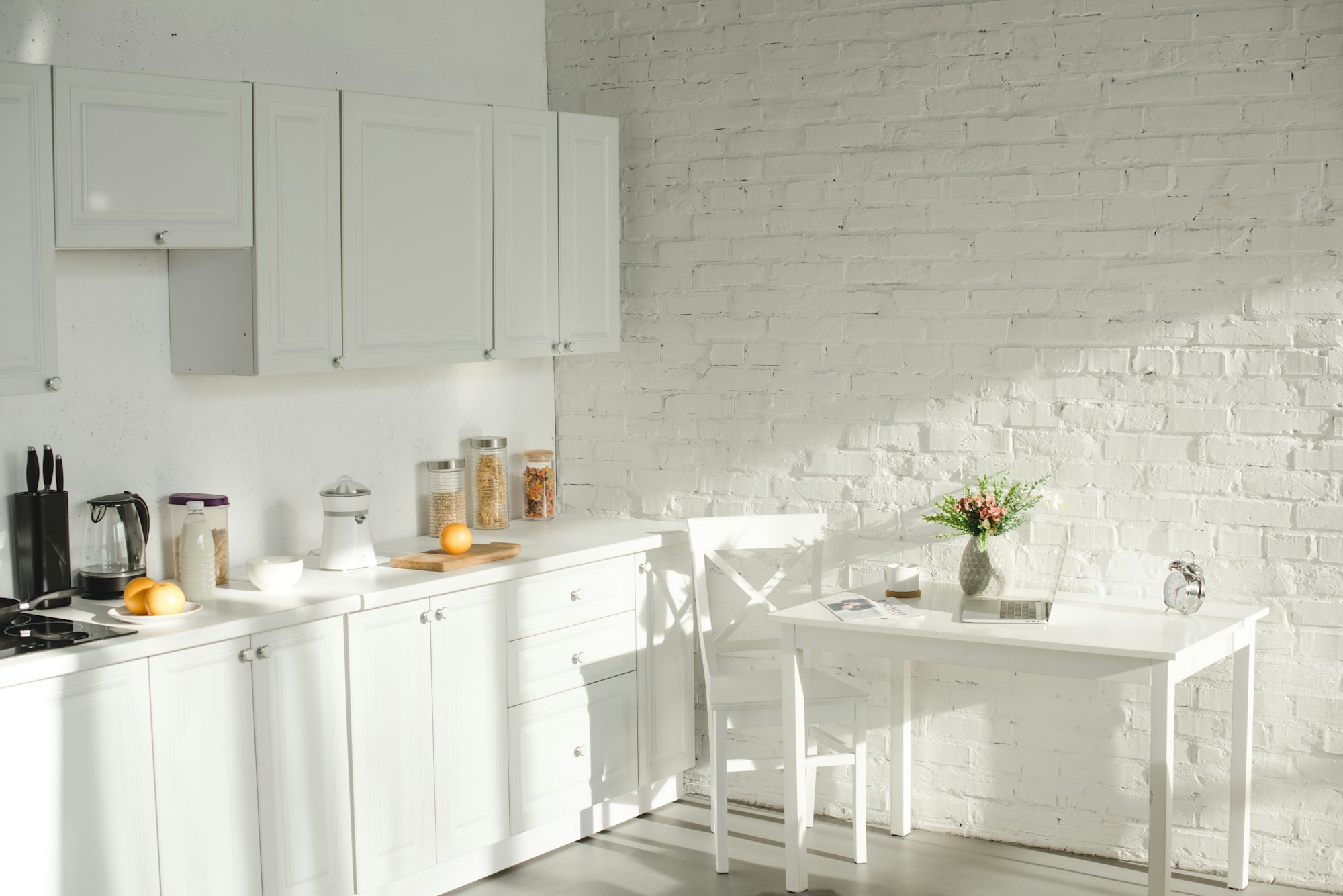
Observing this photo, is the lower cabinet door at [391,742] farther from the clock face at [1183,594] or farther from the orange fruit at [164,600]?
the clock face at [1183,594]

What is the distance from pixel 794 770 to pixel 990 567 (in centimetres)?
74

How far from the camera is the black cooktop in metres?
2.63

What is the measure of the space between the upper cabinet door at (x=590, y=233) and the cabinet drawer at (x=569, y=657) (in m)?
0.88

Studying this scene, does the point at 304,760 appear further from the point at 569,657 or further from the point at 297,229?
the point at 297,229

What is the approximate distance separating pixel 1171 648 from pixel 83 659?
7.55 ft

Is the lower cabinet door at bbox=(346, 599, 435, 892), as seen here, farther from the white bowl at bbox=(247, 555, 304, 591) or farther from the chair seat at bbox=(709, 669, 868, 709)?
the chair seat at bbox=(709, 669, 868, 709)

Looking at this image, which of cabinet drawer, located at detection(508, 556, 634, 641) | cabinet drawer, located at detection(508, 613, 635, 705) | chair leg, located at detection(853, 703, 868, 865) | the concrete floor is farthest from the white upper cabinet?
chair leg, located at detection(853, 703, 868, 865)

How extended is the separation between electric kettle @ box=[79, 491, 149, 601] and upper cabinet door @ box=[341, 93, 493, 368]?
652mm

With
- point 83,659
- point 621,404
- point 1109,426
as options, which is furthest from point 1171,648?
point 83,659

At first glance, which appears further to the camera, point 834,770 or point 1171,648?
point 834,770

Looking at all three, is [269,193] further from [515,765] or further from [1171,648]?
[1171,648]

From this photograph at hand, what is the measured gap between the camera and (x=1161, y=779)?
3025mm

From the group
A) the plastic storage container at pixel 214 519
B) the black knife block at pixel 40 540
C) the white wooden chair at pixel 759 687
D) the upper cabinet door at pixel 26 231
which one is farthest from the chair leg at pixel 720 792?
the upper cabinet door at pixel 26 231

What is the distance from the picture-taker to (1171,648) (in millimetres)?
3020
